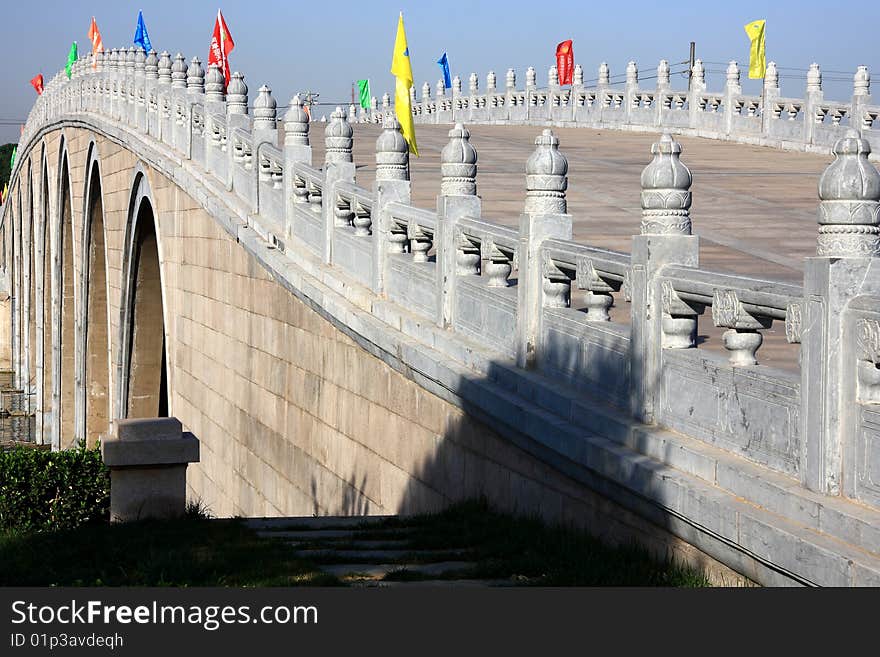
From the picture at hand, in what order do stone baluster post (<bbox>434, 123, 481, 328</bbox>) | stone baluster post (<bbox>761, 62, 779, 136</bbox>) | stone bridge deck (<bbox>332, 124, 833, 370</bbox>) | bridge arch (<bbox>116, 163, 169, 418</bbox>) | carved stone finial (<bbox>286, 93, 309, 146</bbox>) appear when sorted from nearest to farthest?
stone baluster post (<bbox>434, 123, 481, 328</bbox>)
stone bridge deck (<bbox>332, 124, 833, 370</bbox>)
carved stone finial (<bbox>286, 93, 309, 146</bbox>)
stone baluster post (<bbox>761, 62, 779, 136</bbox>)
bridge arch (<bbox>116, 163, 169, 418</bbox>)

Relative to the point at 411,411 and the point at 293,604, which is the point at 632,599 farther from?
the point at 411,411

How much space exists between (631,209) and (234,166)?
4869 mm

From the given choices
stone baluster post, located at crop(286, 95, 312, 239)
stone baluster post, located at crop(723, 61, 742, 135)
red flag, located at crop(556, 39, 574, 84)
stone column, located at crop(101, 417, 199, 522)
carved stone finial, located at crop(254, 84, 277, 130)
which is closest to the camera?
stone column, located at crop(101, 417, 199, 522)

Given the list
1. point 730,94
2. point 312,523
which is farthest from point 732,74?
point 312,523

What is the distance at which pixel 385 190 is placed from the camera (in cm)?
998

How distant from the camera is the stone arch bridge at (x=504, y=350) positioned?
4.68 meters

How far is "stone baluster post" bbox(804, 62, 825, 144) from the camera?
66.6 feet

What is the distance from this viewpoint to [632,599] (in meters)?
4.55

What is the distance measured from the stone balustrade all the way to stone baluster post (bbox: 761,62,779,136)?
0.06 feet

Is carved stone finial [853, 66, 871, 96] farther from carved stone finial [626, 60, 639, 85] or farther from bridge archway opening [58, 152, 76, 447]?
bridge archway opening [58, 152, 76, 447]

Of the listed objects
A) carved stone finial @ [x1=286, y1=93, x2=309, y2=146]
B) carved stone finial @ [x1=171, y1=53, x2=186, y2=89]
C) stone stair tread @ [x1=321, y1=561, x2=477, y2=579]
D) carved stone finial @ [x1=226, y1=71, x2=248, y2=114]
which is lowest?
stone stair tread @ [x1=321, y1=561, x2=477, y2=579]

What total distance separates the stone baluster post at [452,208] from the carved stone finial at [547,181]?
3.99ft

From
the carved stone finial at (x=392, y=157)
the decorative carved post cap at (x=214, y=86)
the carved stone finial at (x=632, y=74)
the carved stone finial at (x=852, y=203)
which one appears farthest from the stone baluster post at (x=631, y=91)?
the carved stone finial at (x=852, y=203)

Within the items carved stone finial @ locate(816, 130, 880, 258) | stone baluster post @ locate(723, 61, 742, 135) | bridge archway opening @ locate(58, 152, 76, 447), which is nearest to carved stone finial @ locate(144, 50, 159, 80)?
stone baluster post @ locate(723, 61, 742, 135)
